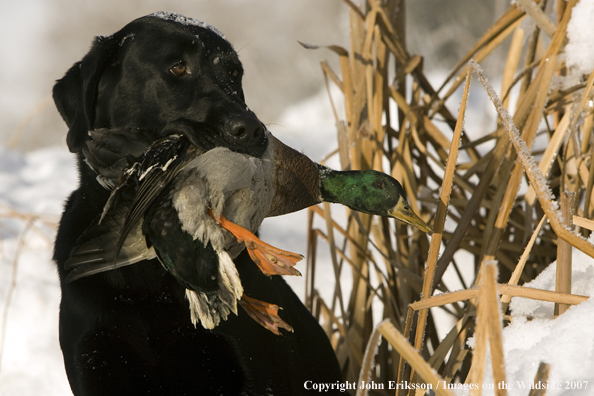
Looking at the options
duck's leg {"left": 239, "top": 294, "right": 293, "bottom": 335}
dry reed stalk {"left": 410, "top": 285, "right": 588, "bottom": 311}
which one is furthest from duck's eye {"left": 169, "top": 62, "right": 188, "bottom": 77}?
dry reed stalk {"left": 410, "top": 285, "right": 588, "bottom": 311}

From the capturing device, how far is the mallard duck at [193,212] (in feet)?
4.42

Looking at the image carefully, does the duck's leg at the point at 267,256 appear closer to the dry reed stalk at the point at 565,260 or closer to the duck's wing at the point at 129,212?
the duck's wing at the point at 129,212

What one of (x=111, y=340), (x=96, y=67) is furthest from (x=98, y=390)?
(x=96, y=67)

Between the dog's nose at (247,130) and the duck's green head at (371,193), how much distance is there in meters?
0.23

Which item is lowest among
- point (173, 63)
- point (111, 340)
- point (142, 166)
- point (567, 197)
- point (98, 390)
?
point (98, 390)

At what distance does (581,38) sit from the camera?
79.5 inches

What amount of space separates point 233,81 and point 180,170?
0.67 m

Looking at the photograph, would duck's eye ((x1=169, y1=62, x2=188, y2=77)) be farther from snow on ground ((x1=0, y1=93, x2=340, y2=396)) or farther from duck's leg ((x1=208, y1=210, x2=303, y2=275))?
duck's leg ((x1=208, y1=210, x2=303, y2=275))

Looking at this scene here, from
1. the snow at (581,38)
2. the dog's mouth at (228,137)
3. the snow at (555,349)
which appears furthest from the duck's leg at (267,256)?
the snow at (581,38)

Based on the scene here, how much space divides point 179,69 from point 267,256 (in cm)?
76

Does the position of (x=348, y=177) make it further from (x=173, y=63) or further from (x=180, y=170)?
(x=173, y=63)

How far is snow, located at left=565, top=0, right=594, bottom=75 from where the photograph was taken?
1.97 m

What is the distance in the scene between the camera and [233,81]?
2031 mm

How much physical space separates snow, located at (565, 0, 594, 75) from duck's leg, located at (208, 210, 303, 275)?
1282mm
